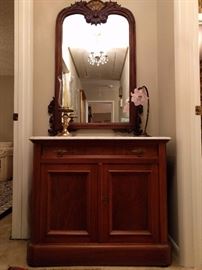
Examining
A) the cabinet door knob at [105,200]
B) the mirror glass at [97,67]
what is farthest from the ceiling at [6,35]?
the cabinet door knob at [105,200]

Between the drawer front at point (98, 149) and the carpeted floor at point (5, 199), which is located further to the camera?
the carpeted floor at point (5, 199)

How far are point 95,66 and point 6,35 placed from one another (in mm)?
2573

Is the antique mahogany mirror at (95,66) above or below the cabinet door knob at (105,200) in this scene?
above

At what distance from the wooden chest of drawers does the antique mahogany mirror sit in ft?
1.88

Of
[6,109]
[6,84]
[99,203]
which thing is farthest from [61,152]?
[6,84]

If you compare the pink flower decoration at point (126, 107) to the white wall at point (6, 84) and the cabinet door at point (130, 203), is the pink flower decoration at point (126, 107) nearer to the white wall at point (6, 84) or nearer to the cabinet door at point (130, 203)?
the cabinet door at point (130, 203)

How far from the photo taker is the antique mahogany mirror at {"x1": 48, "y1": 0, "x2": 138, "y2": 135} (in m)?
2.36

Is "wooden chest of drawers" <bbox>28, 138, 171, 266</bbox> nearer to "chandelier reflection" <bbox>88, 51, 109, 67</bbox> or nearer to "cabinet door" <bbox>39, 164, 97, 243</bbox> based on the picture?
"cabinet door" <bbox>39, 164, 97, 243</bbox>

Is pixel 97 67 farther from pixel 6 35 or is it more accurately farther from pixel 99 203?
pixel 6 35

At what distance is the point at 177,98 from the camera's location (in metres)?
1.83

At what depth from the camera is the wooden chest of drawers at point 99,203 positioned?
1749mm

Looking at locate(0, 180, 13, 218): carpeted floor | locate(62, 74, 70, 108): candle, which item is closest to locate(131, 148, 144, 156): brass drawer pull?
locate(62, 74, 70, 108): candle

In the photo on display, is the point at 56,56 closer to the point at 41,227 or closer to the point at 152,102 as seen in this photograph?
the point at 152,102

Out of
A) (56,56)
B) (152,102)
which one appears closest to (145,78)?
(152,102)
